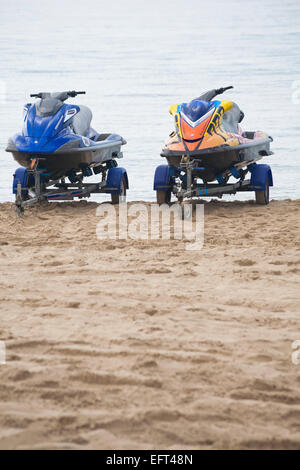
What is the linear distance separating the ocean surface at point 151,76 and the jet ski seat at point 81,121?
2233 millimetres

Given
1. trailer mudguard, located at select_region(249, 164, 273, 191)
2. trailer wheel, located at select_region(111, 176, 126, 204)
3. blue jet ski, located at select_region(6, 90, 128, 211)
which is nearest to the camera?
blue jet ski, located at select_region(6, 90, 128, 211)

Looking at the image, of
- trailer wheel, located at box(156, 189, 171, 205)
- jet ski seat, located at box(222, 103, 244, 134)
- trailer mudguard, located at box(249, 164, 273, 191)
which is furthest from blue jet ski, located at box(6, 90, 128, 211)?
trailer mudguard, located at box(249, 164, 273, 191)

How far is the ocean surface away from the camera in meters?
16.7

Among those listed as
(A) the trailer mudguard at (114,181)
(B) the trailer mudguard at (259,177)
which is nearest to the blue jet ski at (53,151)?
(A) the trailer mudguard at (114,181)

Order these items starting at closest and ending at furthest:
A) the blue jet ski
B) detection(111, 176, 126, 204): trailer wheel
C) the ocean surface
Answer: the blue jet ski
detection(111, 176, 126, 204): trailer wheel
the ocean surface

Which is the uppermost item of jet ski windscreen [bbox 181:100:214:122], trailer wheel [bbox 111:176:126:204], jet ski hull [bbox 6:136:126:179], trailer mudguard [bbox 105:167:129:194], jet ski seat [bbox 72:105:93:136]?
jet ski windscreen [bbox 181:100:214:122]

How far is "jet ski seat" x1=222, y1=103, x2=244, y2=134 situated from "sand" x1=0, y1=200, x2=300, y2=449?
7.57 ft

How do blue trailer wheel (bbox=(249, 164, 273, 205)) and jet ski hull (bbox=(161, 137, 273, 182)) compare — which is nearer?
jet ski hull (bbox=(161, 137, 273, 182))

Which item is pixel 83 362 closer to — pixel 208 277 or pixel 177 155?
pixel 208 277

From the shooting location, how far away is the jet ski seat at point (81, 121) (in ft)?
32.7

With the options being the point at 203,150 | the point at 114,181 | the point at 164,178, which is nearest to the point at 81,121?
the point at 114,181

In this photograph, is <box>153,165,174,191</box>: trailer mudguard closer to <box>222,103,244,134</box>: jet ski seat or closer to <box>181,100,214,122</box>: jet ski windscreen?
<box>181,100,214,122</box>: jet ski windscreen

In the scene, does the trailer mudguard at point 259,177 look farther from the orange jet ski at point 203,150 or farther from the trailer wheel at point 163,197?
the trailer wheel at point 163,197
